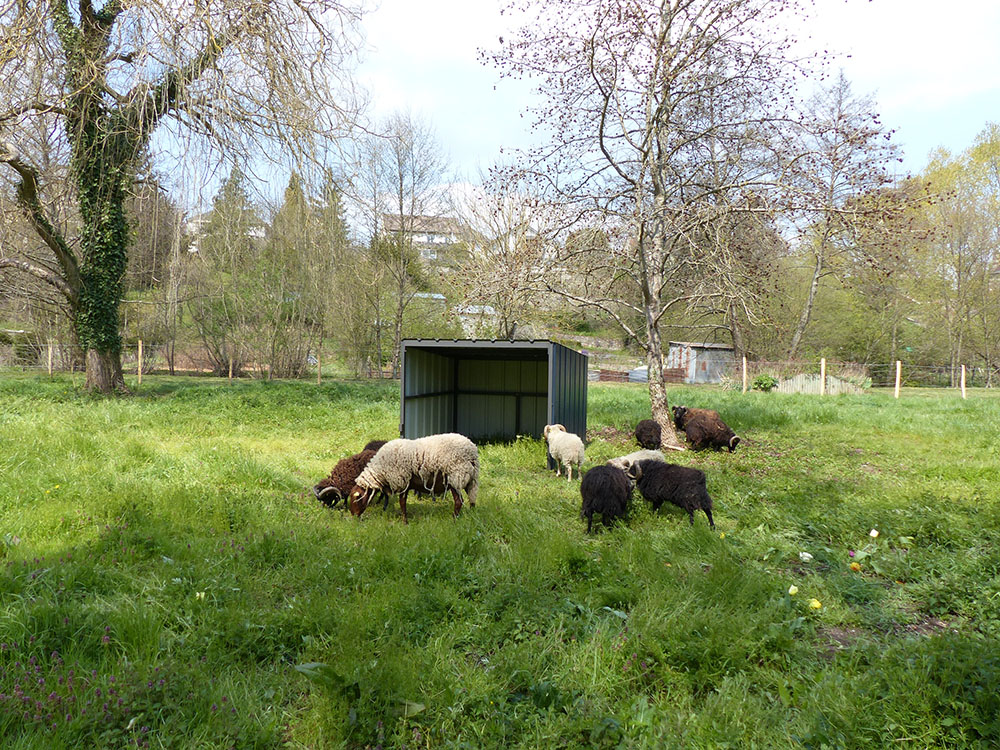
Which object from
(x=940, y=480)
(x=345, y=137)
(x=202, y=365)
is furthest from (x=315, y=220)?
(x=202, y=365)

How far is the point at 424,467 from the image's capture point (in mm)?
6219

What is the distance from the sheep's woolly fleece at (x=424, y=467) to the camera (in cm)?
615

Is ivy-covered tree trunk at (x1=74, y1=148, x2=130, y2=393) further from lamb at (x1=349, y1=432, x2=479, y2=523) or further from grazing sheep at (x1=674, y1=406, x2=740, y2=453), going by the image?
grazing sheep at (x1=674, y1=406, x2=740, y2=453)

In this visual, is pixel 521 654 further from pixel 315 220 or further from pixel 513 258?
pixel 513 258

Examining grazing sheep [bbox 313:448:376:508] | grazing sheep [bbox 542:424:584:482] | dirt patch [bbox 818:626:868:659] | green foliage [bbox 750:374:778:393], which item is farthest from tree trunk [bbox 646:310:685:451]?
green foliage [bbox 750:374:778:393]

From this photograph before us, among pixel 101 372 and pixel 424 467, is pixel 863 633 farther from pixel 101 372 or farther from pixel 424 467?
pixel 101 372

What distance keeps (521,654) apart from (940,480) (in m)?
7.53

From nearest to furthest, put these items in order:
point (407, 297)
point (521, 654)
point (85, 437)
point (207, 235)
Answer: point (521, 654) → point (207, 235) → point (85, 437) → point (407, 297)

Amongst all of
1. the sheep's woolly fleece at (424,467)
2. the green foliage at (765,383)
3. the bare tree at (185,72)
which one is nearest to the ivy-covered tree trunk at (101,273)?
the bare tree at (185,72)

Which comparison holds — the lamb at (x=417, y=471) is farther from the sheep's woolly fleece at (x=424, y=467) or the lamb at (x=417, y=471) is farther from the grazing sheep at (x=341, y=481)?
the grazing sheep at (x=341, y=481)

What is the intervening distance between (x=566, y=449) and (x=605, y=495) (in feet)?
7.85

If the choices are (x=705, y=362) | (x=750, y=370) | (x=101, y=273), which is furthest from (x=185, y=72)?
(x=705, y=362)

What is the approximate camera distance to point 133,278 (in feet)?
61.5

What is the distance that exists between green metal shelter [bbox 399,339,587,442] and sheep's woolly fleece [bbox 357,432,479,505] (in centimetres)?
385
